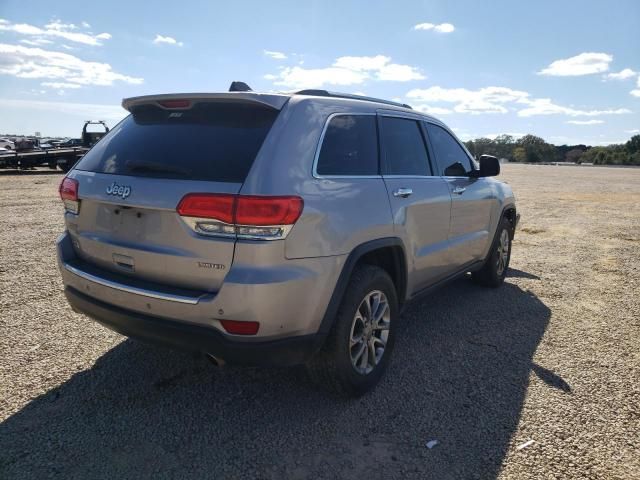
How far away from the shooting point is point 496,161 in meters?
4.88

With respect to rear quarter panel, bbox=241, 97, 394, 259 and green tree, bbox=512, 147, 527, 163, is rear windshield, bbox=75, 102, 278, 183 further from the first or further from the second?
green tree, bbox=512, 147, 527, 163

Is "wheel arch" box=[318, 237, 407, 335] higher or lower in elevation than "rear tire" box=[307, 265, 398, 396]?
higher

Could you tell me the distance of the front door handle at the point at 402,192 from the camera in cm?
344

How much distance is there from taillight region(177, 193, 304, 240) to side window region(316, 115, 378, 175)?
44cm

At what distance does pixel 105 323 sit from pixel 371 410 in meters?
1.67

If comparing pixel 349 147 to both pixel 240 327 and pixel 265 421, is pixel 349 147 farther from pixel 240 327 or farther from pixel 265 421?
pixel 265 421

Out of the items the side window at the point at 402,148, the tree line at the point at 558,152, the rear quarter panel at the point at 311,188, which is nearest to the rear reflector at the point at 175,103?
the rear quarter panel at the point at 311,188

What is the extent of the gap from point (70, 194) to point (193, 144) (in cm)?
97

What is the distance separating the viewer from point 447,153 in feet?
15.0

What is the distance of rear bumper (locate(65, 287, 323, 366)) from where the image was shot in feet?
8.32

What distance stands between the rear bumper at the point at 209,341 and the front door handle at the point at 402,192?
1.20 meters

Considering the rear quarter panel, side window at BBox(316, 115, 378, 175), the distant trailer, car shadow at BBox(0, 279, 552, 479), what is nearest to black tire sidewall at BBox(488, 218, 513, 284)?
car shadow at BBox(0, 279, 552, 479)

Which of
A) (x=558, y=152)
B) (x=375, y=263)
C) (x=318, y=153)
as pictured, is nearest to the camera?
(x=318, y=153)

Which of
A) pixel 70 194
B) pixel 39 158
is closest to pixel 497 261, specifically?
pixel 70 194
